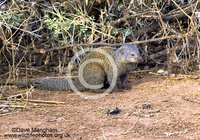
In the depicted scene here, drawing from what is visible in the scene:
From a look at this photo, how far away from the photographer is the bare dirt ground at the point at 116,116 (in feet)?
7.71

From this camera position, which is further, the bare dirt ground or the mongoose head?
the mongoose head

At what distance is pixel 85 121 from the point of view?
268 centimetres

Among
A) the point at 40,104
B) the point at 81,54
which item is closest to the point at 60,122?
the point at 40,104

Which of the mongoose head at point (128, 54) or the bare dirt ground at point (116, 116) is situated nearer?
the bare dirt ground at point (116, 116)

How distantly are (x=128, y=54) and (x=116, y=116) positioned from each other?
1.40 m

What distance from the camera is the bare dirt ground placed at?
92.5 inches

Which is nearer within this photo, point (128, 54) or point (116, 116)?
point (116, 116)

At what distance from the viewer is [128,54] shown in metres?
4.01

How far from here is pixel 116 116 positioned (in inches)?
111

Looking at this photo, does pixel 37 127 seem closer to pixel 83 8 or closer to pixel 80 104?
pixel 80 104

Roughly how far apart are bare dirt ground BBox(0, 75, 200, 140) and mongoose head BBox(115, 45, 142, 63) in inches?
16.8

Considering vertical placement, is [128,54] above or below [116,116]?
above

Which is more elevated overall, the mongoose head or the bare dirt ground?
the mongoose head

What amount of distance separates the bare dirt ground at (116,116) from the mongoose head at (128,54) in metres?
0.43
